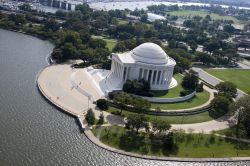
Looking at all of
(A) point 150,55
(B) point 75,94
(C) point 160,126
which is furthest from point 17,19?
(C) point 160,126

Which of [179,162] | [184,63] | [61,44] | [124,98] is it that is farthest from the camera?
[61,44]

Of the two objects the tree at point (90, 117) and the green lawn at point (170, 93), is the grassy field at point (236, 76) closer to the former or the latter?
the green lawn at point (170, 93)

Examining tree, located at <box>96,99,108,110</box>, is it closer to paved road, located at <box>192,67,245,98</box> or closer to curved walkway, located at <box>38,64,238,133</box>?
curved walkway, located at <box>38,64,238,133</box>

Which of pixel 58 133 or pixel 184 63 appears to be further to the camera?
pixel 184 63

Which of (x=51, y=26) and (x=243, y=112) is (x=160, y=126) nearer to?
(x=243, y=112)

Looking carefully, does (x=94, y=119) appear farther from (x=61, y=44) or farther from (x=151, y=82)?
(x=61, y=44)

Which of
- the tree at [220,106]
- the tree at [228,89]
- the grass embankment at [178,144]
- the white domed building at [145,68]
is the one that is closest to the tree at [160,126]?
the grass embankment at [178,144]

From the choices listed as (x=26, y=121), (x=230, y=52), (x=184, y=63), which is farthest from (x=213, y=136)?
(x=230, y=52)

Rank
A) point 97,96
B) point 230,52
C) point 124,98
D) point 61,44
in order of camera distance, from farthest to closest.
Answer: point 230,52, point 61,44, point 97,96, point 124,98
